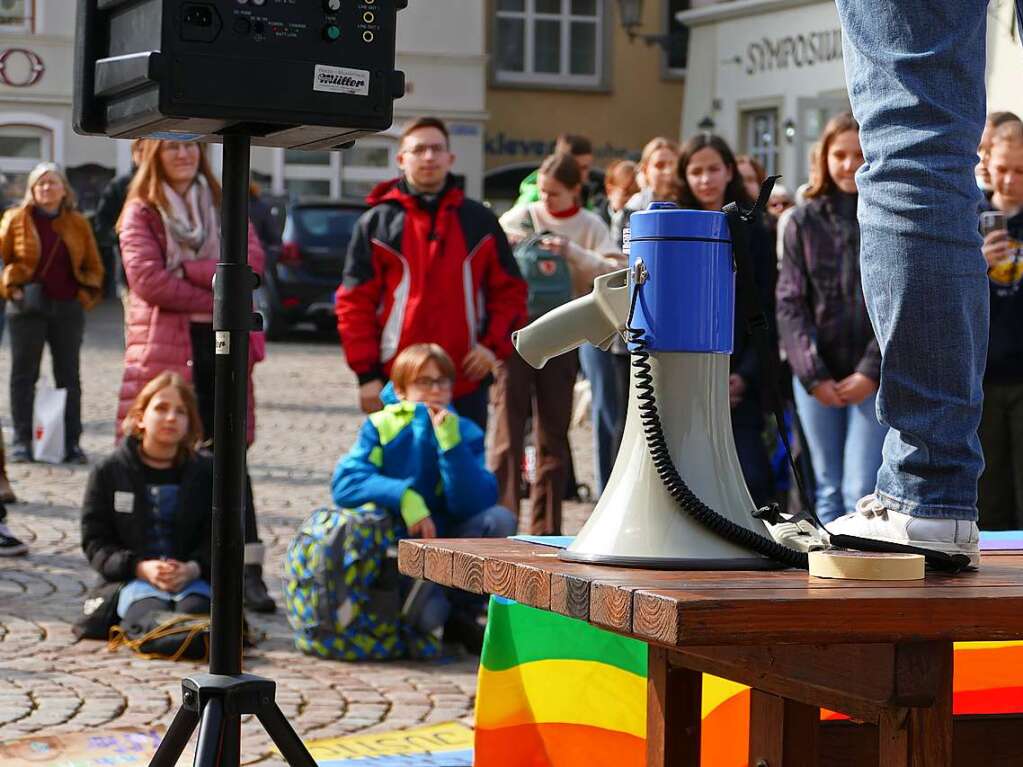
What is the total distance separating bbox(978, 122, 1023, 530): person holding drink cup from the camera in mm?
6309

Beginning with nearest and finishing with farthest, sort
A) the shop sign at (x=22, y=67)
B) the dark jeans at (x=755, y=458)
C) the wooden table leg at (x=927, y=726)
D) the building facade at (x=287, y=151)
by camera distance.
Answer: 1. the wooden table leg at (x=927, y=726)
2. the dark jeans at (x=755, y=458)
3. the shop sign at (x=22, y=67)
4. the building facade at (x=287, y=151)

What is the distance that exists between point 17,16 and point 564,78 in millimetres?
10560

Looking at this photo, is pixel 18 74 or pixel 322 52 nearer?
pixel 322 52

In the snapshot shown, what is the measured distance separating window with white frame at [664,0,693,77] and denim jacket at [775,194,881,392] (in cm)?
2762

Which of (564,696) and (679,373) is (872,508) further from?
(564,696)

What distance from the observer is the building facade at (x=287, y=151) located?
2886 cm

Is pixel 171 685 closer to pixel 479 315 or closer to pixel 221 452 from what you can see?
pixel 479 315

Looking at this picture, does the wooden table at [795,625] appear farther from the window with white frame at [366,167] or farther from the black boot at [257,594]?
→ the window with white frame at [366,167]

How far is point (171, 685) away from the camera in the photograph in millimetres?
5531

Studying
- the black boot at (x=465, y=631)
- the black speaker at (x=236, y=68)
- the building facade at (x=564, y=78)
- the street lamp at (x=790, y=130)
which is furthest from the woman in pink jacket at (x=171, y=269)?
the building facade at (x=564, y=78)

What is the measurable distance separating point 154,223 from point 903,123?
5032mm

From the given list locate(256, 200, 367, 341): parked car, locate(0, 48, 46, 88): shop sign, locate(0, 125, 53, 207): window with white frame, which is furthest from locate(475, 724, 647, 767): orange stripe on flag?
locate(0, 125, 53, 207): window with white frame

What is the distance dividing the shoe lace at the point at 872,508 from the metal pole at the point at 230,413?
1006mm

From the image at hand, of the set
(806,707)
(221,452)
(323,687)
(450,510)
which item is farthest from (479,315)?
(806,707)
